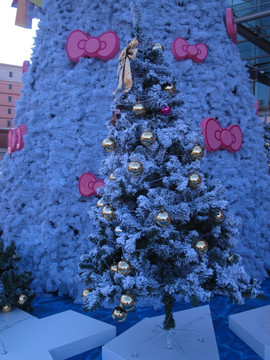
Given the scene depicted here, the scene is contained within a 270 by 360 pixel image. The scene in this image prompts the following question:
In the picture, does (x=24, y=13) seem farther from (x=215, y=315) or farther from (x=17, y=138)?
(x=215, y=315)

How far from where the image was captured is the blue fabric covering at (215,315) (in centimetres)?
254

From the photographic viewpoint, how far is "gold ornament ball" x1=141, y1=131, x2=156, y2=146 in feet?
6.68

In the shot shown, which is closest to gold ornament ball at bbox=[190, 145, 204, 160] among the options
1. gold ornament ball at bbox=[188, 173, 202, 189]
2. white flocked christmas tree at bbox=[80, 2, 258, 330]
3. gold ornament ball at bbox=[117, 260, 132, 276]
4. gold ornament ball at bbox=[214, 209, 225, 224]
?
white flocked christmas tree at bbox=[80, 2, 258, 330]

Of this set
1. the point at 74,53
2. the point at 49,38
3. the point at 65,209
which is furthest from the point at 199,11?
the point at 65,209

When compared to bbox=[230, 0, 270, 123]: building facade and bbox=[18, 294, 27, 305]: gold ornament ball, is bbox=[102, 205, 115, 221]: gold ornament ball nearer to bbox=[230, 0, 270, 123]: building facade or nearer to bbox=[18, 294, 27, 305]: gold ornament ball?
bbox=[18, 294, 27, 305]: gold ornament ball

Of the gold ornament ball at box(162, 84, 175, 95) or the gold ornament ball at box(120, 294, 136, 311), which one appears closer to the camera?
the gold ornament ball at box(120, 294, 136, 311)

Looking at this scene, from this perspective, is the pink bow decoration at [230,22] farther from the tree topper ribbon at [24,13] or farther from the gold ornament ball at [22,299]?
the gold ornament ball at [22,299]

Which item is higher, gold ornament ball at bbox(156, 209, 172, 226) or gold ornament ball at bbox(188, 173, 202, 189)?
gold ornament ball at bbox(188, 173, 202, 189)

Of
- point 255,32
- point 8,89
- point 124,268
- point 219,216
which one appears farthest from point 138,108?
point 8,89

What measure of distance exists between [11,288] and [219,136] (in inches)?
112

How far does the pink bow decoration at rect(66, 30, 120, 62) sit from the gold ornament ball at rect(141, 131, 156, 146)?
1.99 metres

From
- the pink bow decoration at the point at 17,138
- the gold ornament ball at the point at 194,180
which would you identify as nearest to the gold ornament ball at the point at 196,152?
the gold ornament ball at the point at 194,180

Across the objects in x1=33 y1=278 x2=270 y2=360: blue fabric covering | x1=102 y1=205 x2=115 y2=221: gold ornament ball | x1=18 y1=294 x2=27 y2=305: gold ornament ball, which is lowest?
x1=33 y1=278 x2=270 y2=360: blue fabric covering

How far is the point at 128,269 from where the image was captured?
76.8 inches
